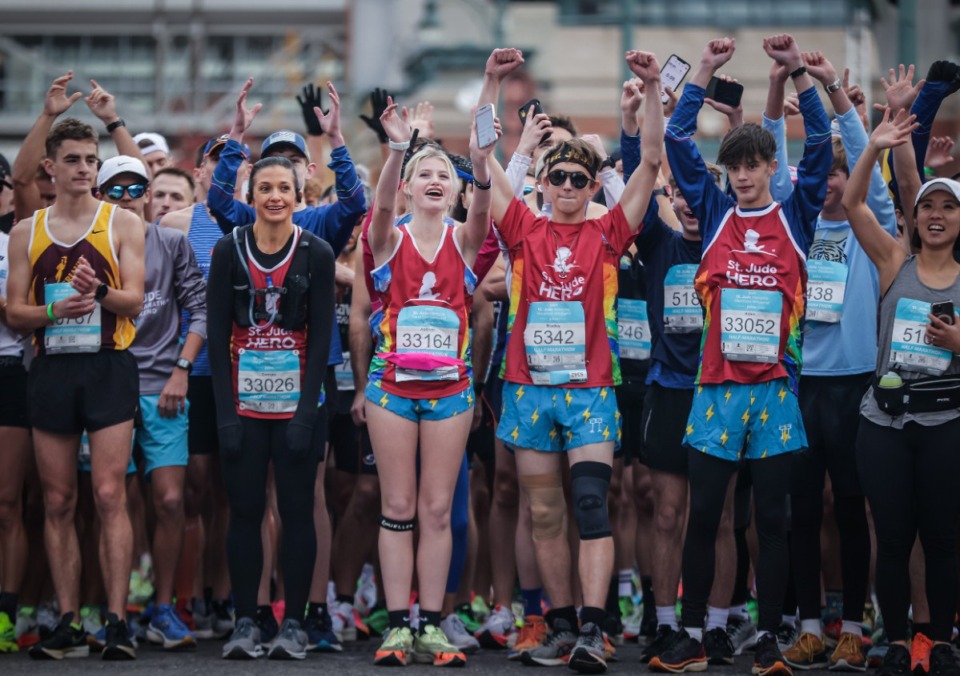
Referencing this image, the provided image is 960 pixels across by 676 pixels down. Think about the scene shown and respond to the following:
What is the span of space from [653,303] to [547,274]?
32.0 inches

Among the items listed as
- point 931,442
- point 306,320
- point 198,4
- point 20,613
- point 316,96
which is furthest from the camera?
point 198,4

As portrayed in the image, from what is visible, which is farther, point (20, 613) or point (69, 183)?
point (20, 613)

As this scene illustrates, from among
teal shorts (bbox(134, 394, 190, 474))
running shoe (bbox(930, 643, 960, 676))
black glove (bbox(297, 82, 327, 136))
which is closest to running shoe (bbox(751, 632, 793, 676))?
running shoe (bbox(930, 643, 960, 676))

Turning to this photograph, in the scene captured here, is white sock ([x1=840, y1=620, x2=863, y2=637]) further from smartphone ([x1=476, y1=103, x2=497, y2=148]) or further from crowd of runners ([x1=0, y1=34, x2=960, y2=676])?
smartphone ([x1=476, y1=103, x2=497, y2=148])

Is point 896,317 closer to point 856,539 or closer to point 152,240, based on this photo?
point 856,539

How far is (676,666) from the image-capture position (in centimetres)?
670

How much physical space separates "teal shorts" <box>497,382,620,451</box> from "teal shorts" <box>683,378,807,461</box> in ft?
1.43

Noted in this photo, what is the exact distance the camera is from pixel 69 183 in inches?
291

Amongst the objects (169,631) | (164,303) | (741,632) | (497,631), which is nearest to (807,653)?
(741,632)

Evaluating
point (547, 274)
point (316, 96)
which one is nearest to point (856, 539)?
point (547, 274)

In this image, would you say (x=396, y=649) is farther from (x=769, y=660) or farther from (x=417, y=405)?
(x=769, y=660)

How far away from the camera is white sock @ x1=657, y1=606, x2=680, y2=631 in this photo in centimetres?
720

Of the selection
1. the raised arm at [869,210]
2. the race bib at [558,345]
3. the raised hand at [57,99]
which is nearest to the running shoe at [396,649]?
the race bib at [558,345]

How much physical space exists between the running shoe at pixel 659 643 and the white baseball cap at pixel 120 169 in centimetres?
364
